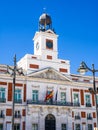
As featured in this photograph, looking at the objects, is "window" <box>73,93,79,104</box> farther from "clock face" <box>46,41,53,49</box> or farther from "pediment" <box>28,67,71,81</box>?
"clock face" <box>46,41,53,49</box>

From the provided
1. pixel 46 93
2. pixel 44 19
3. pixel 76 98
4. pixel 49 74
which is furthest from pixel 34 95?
pixel 44 19

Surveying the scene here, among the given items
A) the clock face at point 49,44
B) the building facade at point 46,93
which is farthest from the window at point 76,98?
the clock face at point 49,44

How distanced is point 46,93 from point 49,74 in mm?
3445

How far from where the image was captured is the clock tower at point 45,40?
4556 cm

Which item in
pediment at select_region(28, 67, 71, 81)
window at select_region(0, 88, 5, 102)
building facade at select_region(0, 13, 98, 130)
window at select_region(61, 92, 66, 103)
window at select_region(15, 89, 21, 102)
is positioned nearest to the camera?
window at select_region(0, 88, 5, 102)

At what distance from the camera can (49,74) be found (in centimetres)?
4359

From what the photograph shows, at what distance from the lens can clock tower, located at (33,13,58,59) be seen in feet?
149

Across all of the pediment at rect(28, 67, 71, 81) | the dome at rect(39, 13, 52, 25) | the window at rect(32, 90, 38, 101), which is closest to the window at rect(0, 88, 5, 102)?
the window at rect(32, 90, 38, 101)

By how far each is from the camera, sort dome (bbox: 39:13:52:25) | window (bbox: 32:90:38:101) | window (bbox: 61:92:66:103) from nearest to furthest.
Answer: window (bbox: 32:90:38:101) → window (bbox: 61:92:66:103) → dome (bbox: 39:13:52:25)

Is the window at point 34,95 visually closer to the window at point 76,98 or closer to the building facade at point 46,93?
the building facade at point 46,93

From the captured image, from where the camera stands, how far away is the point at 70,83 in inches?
1778

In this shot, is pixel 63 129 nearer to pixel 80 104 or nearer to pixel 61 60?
pixel 80 104

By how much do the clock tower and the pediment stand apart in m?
2.82

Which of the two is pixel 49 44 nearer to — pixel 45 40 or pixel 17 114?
pixel 45 40
